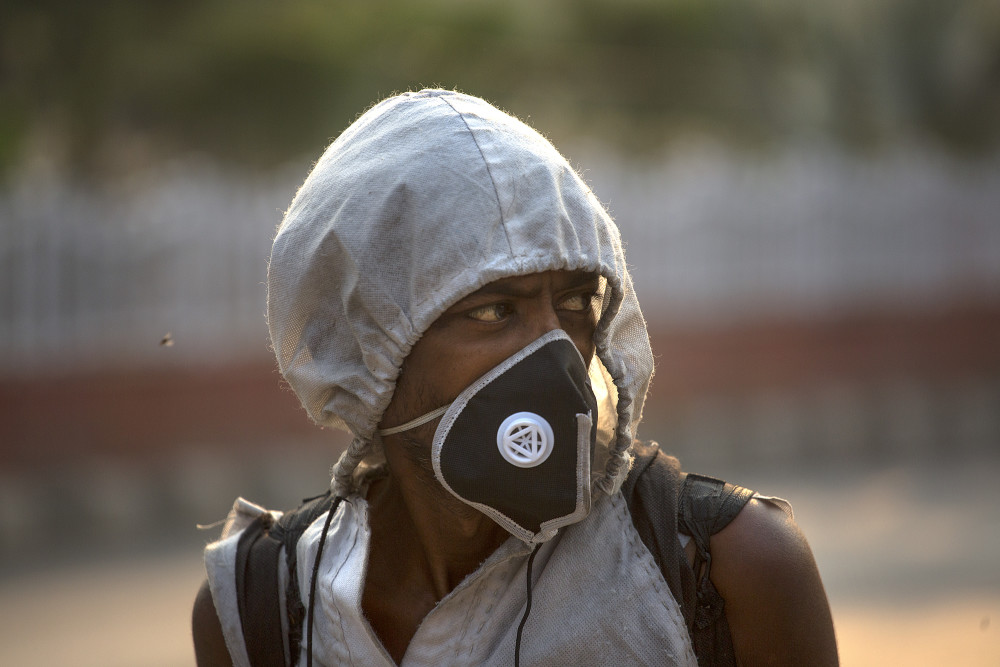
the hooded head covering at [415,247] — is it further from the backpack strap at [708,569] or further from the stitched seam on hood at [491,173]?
the backpack strap at [708,569]

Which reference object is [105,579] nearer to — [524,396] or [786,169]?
[524,396]

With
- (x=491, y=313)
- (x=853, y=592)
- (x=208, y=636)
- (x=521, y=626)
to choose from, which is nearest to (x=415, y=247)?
(x=491, y=313)

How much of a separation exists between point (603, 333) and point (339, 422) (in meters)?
0.59

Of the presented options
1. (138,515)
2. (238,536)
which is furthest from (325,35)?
(238,536)

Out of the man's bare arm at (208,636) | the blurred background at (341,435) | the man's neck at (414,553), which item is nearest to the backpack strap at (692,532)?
the man's neck at (414,553)

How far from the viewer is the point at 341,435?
8586 millimetres

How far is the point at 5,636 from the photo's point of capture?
20.1 ft

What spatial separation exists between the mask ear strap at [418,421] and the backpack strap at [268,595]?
31cm

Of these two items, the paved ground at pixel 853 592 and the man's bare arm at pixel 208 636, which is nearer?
the man's bare arm at pixel 208 636

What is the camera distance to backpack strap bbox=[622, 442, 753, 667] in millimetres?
2104

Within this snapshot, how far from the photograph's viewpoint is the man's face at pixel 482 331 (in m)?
2.08

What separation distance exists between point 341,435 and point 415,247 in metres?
6.65

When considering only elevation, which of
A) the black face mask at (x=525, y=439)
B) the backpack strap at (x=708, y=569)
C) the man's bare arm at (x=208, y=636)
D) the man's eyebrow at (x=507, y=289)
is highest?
the man's eyebrow at (x=507, y=289)

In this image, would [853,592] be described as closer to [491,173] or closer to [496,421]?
[496,421]
